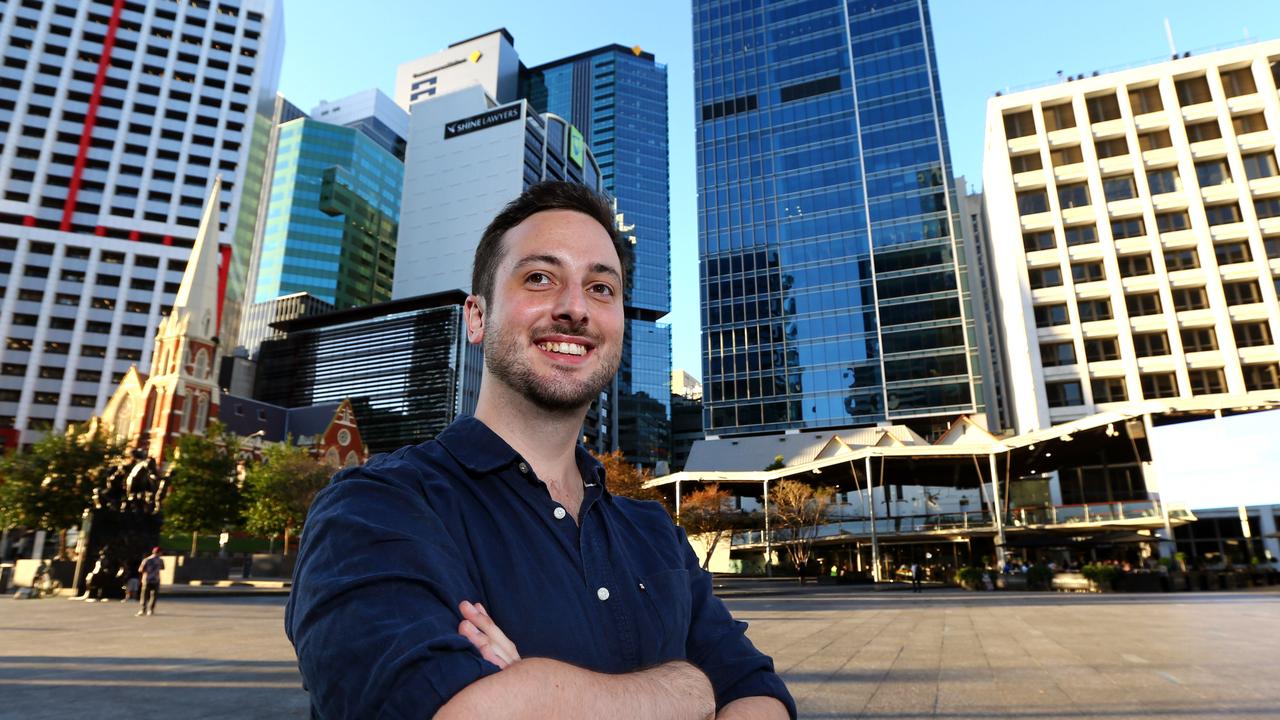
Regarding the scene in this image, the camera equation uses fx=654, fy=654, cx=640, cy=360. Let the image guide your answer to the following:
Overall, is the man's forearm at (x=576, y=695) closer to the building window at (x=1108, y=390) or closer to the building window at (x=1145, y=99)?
the building window at (x=1108, y=390)

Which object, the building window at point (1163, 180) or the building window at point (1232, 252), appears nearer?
the building window at point (1232, 252)

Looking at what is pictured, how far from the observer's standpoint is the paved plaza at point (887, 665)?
6.47 meters

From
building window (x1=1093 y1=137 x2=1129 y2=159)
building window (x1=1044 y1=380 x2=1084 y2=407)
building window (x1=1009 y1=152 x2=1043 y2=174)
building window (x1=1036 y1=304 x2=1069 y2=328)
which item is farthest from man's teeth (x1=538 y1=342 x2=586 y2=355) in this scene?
building window (x1=1093 y1=137 x2=1129 y2=159)

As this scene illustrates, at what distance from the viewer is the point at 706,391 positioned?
228 feet

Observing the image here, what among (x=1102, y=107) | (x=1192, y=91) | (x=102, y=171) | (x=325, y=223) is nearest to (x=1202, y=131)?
(x=1192, y=91)

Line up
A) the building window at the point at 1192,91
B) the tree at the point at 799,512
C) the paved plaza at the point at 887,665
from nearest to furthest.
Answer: the paved plaza at the point at 887,665 → the tree at the point at 799,512 → the building window at the point at 1192,91

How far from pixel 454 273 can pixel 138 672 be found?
101 meters

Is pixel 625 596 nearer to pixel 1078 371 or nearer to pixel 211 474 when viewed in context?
pixel 211 474

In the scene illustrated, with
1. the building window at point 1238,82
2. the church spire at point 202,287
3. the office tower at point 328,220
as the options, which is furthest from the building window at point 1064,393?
the office tower at point 328,220

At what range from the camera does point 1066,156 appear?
53438mm

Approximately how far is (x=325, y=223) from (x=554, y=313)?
125502 millimetres

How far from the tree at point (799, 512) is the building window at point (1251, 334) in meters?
31.9

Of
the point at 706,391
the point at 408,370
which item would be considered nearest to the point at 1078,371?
the point at 706,391

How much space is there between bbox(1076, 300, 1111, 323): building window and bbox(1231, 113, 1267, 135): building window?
16.7m
